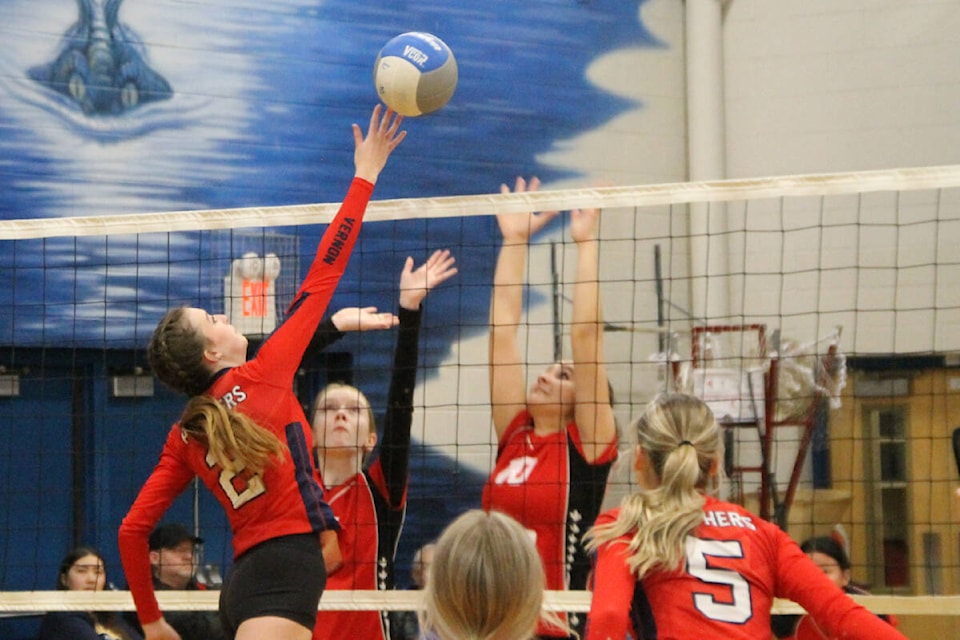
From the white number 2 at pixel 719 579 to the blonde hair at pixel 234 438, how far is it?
4.54 ft

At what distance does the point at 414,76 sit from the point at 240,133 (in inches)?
147

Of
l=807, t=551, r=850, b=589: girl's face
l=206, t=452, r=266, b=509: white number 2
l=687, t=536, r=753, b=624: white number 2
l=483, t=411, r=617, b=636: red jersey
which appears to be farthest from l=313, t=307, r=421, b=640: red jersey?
l=687, t=536, r=753, b=624: white number 2

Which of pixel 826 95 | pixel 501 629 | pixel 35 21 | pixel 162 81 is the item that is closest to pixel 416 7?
pixel 162 81

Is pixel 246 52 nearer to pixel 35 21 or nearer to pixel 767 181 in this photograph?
pixel 35 21

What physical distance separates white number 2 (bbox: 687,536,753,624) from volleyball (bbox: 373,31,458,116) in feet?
7.62

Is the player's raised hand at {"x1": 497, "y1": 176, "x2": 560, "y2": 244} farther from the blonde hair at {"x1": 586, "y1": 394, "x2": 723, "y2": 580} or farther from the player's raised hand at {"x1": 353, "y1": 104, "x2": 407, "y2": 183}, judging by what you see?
the blonde hair at {"x1": 586, "y1": 394, "x2": 723, "y2": 580}

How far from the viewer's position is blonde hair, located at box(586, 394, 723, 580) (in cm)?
305

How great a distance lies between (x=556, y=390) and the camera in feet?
17.8

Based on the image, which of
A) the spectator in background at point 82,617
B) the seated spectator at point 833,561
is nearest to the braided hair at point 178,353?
the spectator in background at point 82,617

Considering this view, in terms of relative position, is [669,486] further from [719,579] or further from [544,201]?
[544,201]

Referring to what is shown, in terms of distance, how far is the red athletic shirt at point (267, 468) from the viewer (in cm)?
376

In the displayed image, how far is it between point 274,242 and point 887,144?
182 inches

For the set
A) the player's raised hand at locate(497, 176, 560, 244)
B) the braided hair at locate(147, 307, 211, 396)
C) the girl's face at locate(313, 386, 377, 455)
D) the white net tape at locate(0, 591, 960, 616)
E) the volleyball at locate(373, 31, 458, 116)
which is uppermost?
the volleyball at locate(373, 31, 458, 116)

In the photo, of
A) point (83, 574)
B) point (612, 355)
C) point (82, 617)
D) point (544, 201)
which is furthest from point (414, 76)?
point (612, 355)
